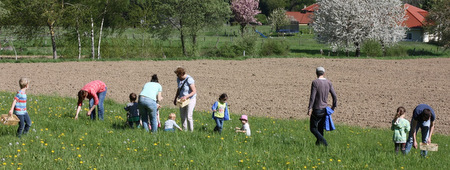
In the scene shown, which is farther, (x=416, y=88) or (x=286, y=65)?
(x=286, y=65)

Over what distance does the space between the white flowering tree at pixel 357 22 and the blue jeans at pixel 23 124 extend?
43.2m

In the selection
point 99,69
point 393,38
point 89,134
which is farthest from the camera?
point 393,38

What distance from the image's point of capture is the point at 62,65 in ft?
114

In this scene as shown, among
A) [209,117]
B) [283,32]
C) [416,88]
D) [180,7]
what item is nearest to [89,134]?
[209,117]

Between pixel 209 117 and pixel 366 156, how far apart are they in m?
Answer: 6.70

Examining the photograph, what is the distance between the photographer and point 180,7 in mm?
48062

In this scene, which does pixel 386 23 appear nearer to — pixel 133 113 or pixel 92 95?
pixel 133 113

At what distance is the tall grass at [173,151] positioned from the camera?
8609mm

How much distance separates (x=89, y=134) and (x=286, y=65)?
27.1 meters

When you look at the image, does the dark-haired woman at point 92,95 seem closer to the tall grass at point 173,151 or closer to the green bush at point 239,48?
the tall grass at point 173,151

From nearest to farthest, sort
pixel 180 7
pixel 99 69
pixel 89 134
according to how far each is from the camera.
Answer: pixel 89 134 → pixel 99 69 → pixel 180 7

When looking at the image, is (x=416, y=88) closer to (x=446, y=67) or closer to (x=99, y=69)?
(x=446, y=67)

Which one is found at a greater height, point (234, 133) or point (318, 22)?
point (318, 22)

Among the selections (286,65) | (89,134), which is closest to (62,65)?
(286,65)
